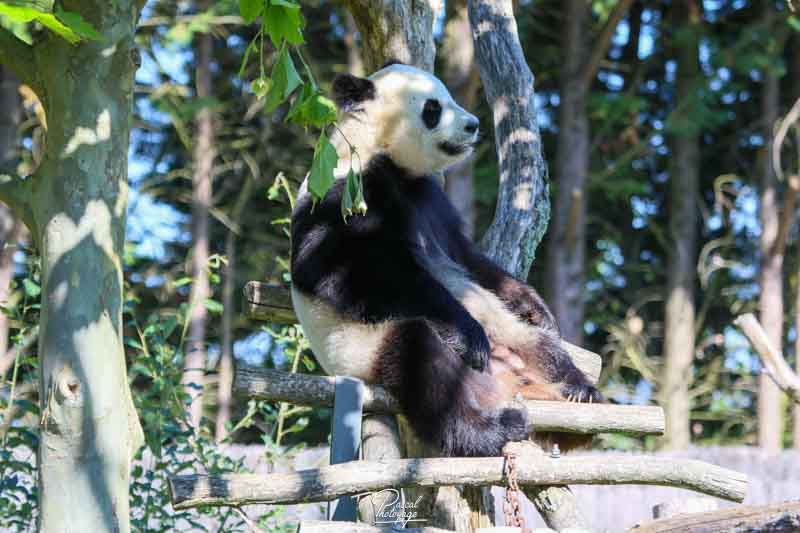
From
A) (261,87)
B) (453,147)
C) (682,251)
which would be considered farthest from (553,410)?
(682,251)

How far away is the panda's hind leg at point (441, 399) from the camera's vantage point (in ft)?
12.0

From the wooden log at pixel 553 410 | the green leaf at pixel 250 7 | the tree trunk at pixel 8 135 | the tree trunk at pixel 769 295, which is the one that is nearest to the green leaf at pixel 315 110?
the green leaf at pixel 250 7

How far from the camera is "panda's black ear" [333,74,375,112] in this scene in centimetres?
443

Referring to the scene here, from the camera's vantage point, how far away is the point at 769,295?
10602 mm

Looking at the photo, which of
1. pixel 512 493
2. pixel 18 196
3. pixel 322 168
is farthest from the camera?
pixel 18 196

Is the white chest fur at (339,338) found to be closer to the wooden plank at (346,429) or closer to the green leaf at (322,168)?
the wooden plank at (346,429)

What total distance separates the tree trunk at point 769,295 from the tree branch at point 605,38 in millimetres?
1928

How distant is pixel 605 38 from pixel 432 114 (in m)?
6.50

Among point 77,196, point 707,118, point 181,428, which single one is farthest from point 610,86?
point 77,196

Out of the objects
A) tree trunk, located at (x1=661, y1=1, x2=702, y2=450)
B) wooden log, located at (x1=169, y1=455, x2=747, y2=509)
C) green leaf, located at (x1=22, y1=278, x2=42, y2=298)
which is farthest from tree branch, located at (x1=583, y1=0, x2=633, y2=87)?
wooden log, located at (x1=169, y1=455, x2=747, y2=509)

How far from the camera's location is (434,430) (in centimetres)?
365

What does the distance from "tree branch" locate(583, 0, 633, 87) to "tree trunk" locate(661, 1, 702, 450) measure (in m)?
1.19

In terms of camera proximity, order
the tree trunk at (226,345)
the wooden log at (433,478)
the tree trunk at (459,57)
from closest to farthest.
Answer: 1. the wooden log at (433,478)
2. the tree trunk at (459,57)
3. the tree trunk at (226,345)

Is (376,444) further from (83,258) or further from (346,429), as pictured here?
(83,258)
